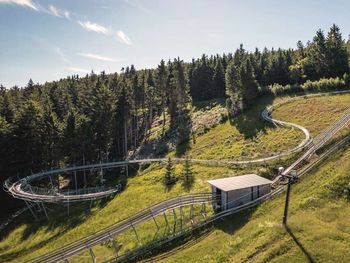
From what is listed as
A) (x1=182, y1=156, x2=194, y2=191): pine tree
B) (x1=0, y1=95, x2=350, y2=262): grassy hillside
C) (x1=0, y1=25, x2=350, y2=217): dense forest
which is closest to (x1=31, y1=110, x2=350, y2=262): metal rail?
(x1=0, y1=95, x2=350, y2=262): grassy hillside

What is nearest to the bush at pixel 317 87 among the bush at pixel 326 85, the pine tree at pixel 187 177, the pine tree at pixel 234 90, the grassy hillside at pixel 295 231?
the bush at pixel 326 85

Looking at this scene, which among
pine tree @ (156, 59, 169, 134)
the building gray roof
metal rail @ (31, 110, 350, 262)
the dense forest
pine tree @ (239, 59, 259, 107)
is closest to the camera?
metal rail @ (31, 110, 350, 262)

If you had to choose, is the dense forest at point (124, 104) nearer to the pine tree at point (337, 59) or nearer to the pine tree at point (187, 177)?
the pine tree at point (337, 59)

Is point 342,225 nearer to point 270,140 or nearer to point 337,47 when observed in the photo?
point 270,140

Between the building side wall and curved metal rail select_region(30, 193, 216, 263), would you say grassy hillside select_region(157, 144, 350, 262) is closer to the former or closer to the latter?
the building side wall

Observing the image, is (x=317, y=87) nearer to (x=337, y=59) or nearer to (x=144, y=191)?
(x=337, y=59)

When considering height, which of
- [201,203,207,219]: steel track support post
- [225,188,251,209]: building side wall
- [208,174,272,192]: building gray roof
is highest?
[208,174,272,192]: building gray roof

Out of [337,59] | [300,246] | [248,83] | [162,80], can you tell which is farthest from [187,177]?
[337,59]
